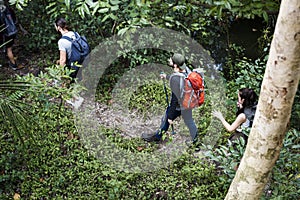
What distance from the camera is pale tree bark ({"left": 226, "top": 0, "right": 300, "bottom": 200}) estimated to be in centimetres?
182

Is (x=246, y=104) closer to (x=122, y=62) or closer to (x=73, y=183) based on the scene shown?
(x=73, y=183)

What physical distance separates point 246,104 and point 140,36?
2.42 meters

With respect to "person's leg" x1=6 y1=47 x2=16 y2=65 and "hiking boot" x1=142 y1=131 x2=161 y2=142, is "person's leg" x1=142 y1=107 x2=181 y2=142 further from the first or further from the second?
"person's leg" x1=6 y1=47 x2=16 y2=65

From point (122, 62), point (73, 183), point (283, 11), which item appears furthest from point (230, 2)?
point (122, 62)

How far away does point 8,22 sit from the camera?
5703 mm

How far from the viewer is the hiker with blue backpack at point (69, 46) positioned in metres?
4.86

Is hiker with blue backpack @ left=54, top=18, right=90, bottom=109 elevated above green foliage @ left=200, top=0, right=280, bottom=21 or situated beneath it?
situated beneath

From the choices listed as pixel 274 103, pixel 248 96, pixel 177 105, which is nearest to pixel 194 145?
pixel 177 105

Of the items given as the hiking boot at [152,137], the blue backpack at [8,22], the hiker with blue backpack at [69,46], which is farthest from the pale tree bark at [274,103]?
the blue backpack at [8,22]

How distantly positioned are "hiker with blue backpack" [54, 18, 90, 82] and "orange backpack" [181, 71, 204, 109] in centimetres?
142

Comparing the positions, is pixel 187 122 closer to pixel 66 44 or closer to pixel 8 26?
pixel 66 44

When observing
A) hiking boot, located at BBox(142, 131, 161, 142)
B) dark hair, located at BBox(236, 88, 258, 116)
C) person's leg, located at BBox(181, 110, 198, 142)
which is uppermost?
dark hair, located at BBox(236, 88, 258, 116)

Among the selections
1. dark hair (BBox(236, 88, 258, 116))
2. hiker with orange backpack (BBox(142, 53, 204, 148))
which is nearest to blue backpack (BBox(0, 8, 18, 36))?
hiker with orange backpack (BBox(142, 53, 204, 148))

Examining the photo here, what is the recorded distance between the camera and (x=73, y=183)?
4328 millimetres
